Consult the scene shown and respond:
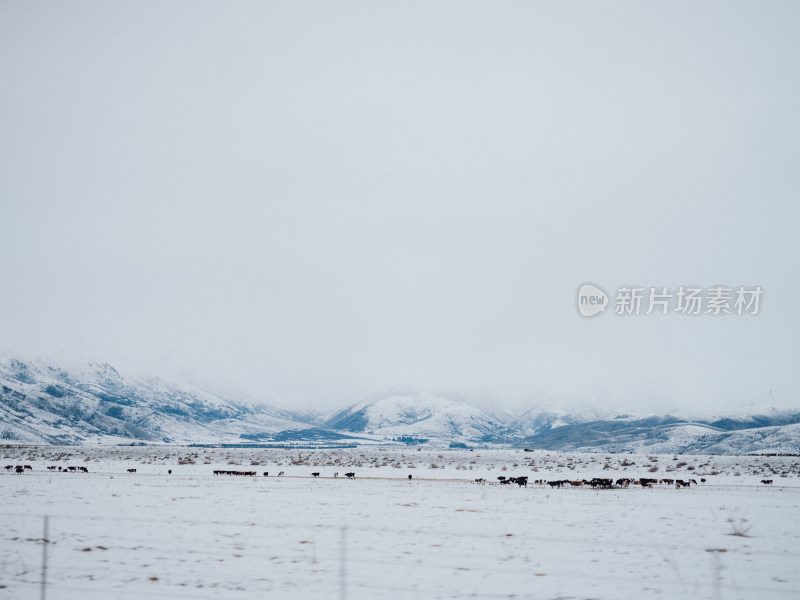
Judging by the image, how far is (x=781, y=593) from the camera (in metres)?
13.9

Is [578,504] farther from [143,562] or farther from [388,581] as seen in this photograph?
[143,562]

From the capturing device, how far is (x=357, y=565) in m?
16.8

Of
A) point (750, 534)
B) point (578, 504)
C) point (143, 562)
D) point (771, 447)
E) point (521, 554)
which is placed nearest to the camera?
point (143, 562)

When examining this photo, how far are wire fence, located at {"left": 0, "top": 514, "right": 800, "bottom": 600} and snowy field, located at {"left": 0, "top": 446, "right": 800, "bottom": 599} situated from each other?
68 mm

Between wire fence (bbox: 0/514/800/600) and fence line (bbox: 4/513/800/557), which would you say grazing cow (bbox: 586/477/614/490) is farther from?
wire fence (bbox: 0/514/800/600)

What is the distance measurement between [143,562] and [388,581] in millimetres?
6487

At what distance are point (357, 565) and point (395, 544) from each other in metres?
3.08

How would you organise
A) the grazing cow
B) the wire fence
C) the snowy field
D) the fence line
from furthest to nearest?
1. the grazing cow
2. the fence line
3. the snowy field
4. the wire fence

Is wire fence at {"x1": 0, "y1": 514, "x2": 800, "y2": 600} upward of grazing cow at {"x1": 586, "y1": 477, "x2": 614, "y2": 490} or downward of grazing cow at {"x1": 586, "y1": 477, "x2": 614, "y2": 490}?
upward

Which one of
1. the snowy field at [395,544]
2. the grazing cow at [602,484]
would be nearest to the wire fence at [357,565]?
the snowy field at [395,544]

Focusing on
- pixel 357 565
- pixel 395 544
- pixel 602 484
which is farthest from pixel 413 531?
pixel 602 484

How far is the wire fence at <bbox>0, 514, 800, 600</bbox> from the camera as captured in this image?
14148 mm

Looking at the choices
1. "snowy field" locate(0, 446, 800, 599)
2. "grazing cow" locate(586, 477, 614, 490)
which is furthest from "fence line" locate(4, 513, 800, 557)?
"grazing cow" locate(586, 477, 614, 490)

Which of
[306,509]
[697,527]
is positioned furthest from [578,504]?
[306,509]
